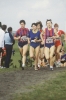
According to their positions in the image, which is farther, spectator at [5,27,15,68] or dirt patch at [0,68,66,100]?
spectator at [5,27,15,68]

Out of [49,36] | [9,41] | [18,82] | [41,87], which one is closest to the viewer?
[41,87]

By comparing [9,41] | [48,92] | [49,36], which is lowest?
[48,92]

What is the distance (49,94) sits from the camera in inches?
310

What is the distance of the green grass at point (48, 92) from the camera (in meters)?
7.54

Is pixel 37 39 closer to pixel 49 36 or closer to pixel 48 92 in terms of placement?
pixel 49 36

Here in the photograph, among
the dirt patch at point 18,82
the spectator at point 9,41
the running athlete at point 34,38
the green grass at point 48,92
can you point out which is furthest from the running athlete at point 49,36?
the green grass at point 48,92

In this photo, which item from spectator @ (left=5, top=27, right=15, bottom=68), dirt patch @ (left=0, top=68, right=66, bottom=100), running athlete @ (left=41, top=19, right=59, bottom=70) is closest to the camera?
dirt patch @ (left=0, top=68, right=66, bottom=100)

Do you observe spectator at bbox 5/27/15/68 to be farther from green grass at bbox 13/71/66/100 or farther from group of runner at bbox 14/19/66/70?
green grass at bbox 13/71/66/100

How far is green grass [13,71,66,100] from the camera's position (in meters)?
7.54

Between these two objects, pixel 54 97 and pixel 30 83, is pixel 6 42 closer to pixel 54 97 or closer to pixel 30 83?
pixel 30 83

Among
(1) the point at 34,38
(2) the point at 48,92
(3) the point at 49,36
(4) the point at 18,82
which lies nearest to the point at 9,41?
(1) the point at 34,38

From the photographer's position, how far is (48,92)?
8109 millimetres

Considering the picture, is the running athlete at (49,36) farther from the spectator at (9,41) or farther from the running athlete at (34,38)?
the spectator at (9,41)

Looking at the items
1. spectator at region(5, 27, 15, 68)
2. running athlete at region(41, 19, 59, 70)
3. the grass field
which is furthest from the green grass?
spectator at region(5, 27, 15, 68)
